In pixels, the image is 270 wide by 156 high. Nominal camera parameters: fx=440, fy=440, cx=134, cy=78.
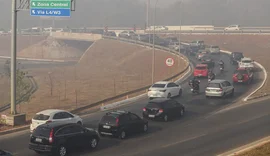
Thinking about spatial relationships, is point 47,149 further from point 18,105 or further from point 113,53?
point 113,53

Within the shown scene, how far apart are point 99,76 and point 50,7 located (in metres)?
35.9

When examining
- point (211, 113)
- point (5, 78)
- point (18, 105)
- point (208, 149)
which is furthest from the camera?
point (5, 78)

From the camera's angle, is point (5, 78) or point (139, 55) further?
point (139, 55)

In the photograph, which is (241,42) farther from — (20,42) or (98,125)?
(20,42)

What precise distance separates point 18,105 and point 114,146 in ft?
62.7

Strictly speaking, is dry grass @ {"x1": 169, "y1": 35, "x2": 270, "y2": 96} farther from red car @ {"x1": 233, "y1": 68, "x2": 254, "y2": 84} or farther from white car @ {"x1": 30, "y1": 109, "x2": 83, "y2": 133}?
white car @ {"x1": 30, "y1": 109, "x2": 83, "y2": 133}

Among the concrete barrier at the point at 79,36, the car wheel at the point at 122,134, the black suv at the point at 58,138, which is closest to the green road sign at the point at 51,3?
the car wheel at the point at 122,134

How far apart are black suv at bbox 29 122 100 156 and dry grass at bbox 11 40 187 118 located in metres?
12.7

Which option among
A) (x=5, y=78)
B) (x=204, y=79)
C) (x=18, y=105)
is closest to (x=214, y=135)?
(x=18, y=105)

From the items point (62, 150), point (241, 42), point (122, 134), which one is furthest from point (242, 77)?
point (241, 42)

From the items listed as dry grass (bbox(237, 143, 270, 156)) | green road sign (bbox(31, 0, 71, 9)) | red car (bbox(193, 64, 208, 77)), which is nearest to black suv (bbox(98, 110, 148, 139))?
dry grass (bbox(237, 143, 270, 156))

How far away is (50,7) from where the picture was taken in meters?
26.1

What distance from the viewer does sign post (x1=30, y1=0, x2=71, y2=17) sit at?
26.1 metres

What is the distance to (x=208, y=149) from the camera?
18953 millimetres
